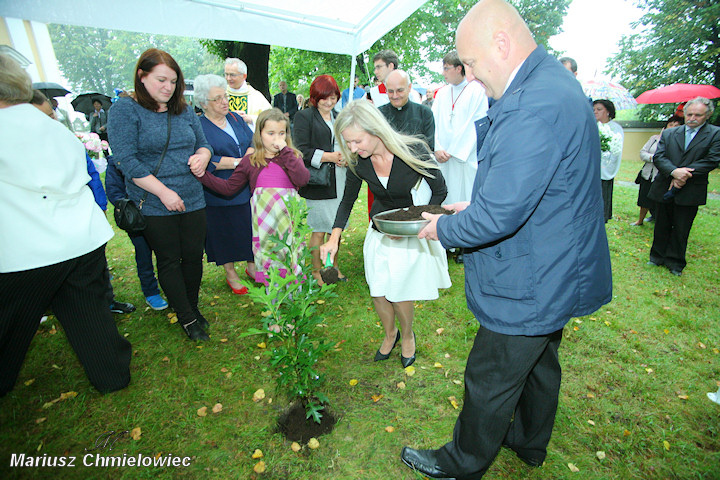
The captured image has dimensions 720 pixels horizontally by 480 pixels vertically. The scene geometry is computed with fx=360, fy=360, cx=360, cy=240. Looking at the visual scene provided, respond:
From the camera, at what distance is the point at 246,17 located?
506cm

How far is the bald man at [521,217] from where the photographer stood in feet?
4.61

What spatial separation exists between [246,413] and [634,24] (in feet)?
102

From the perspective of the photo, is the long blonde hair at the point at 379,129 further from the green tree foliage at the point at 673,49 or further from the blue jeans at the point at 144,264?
the green tree foliage at the point at 673,49

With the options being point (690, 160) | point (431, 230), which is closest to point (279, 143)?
point (431, 230)

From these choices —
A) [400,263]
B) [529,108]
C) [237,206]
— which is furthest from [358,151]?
[237,206]

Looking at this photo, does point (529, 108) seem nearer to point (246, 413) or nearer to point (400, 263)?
point (400, 263)

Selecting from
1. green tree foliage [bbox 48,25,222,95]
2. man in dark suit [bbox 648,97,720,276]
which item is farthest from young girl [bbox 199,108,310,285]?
green tree foliage [bbox 48,25,222,95]

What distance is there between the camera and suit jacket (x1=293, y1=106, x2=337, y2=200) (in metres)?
4.17

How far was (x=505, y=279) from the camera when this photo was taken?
1580 mm

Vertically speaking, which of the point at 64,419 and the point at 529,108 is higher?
the point at 529,108

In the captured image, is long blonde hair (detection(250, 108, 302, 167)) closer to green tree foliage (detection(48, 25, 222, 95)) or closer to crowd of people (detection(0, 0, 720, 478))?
crowd of people (detection(0, 0, 720, 478))

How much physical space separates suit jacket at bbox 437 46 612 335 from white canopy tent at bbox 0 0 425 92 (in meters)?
4.62

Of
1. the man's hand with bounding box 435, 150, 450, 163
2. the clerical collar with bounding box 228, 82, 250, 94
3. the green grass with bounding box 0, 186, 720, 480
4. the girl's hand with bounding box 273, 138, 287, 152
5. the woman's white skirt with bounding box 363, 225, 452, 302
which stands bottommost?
the green grass with bounding box 0, 186, 720, 480

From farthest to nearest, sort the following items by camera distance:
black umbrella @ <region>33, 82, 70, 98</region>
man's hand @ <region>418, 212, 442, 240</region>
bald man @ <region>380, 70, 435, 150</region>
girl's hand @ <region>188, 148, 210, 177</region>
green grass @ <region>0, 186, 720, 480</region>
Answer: black umbrella @ <region>33, 82, 70, 98</region>
bald man @ <region>380, 70, 435, 150</region>
girl's hand @ <region>188, 148, 210, 177</region>
green grass @ <region>0, 186, 720, 480</region>
man's hand @ <region>418, 212, 442, 240</region>
